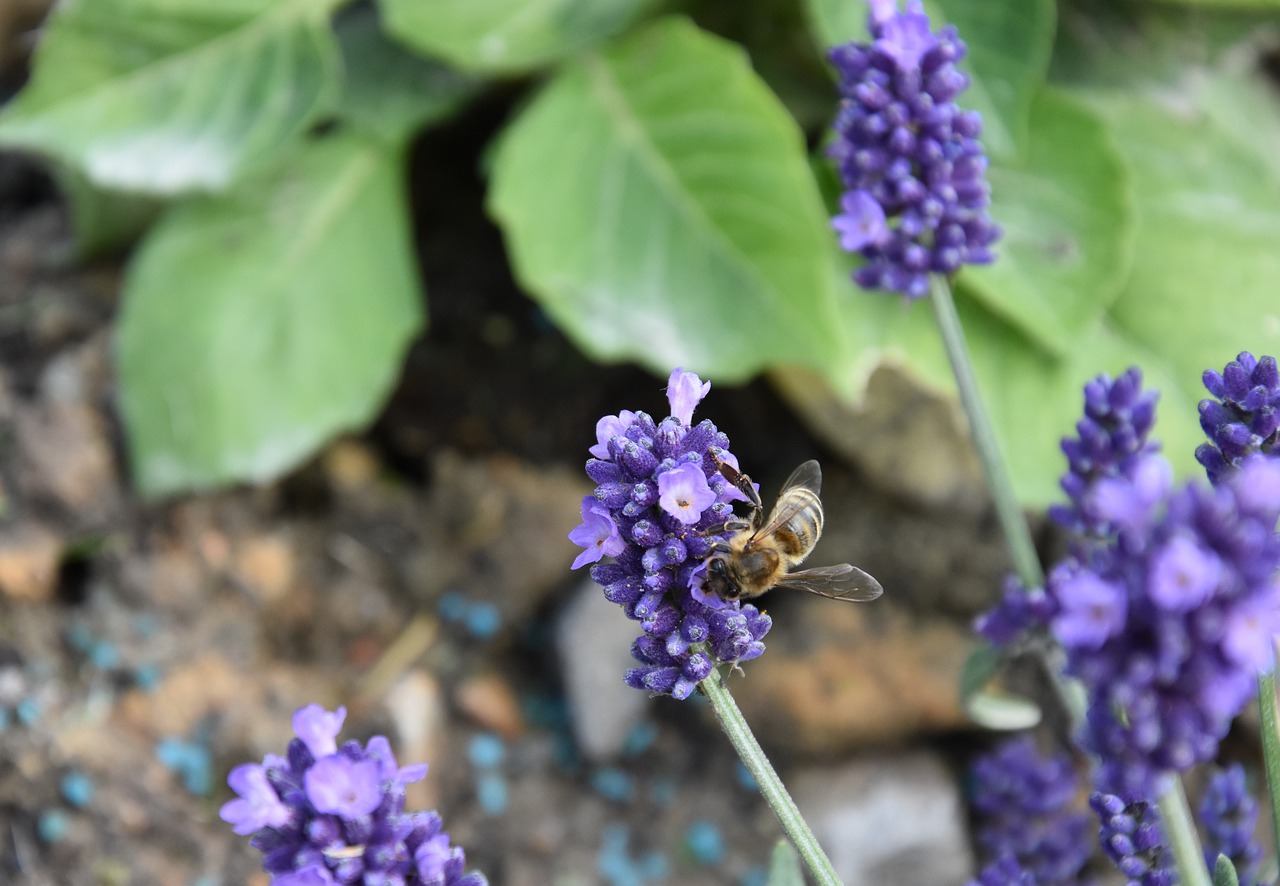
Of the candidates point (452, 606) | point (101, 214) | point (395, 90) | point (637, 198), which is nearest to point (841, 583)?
point (637, 198)

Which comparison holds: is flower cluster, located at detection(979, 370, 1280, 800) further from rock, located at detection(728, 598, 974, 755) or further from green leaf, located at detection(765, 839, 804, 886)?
rock, located at detection(728, 598, 974, 755)

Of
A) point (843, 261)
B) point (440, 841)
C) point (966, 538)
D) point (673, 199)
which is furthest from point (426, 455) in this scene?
point (440, 841)

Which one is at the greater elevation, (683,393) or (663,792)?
(683,393)

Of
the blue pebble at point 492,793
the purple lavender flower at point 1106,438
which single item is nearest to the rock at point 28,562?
the blue pebble at point 492,793

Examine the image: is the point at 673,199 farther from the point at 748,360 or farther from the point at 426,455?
the point at 426,455

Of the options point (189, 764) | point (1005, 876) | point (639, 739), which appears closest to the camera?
point (1005, 876)

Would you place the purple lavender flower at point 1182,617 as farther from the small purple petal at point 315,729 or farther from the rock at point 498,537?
the rock at point 498,537

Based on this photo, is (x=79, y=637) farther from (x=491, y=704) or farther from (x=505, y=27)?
(x=505, y=27)

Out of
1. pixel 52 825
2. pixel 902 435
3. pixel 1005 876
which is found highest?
pixel 1005 876
